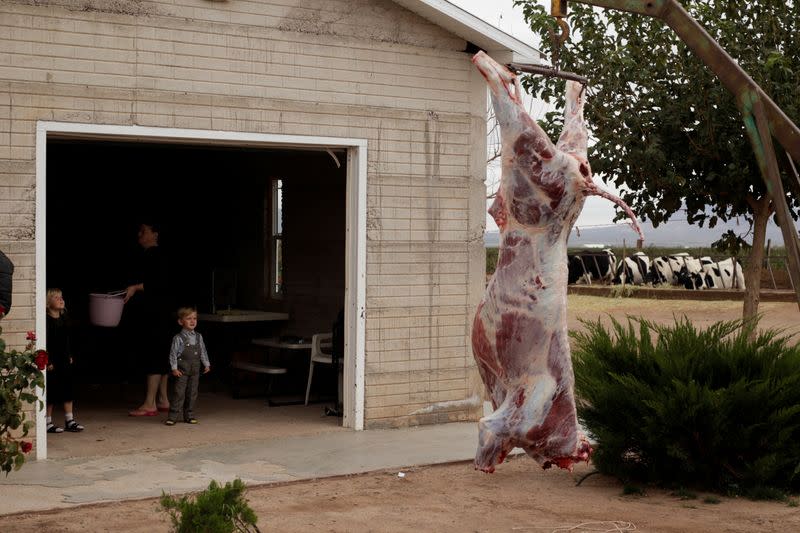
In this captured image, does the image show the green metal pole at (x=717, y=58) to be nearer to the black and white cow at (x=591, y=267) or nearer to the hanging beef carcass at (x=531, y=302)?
the hanging beef carcass at (x=531, y=302)

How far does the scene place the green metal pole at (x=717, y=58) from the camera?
5.21m

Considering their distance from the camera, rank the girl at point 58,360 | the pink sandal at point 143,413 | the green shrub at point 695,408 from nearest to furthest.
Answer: the green shrub at point 695,408
the girl at point 58,360
the pink sandal at point 143,413

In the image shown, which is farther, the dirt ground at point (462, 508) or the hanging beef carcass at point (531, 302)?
the dirt ground at point (462, 508)

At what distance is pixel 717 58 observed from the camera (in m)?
5.28

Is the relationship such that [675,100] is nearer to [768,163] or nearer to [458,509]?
[458,509]

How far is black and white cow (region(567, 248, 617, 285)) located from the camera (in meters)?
34.2

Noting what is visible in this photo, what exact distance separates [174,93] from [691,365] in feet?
15.9

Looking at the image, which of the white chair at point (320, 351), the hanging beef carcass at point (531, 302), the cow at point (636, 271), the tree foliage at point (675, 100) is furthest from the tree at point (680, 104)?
the cow at point (636, 271)

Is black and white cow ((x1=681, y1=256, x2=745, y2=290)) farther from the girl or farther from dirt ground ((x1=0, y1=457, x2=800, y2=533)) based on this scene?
the girl

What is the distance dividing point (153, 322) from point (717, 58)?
305 inches

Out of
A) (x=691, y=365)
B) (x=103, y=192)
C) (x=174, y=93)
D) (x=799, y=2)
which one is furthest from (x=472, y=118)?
(x=103, y=192)

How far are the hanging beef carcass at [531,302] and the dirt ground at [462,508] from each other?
228cm

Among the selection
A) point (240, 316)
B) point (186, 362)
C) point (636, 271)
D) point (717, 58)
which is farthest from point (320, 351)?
point (636, 271)

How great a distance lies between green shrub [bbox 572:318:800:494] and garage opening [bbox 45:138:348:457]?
4029mm
